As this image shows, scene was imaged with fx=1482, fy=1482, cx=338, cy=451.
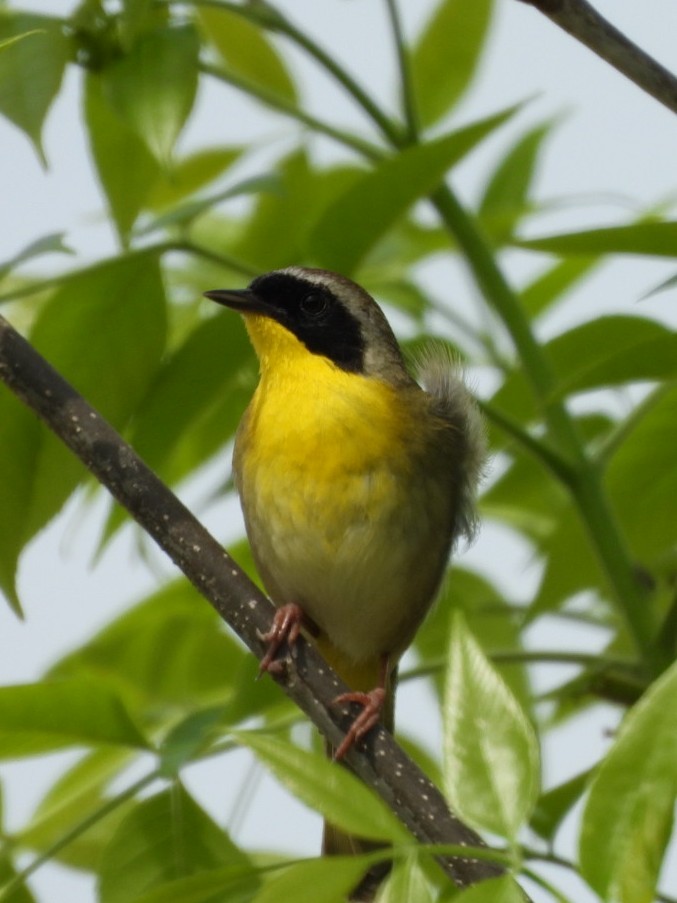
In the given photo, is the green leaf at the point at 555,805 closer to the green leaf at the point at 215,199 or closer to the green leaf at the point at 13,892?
the green leaf at the point at 13,892

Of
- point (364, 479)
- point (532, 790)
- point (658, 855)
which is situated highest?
point (364, 479)

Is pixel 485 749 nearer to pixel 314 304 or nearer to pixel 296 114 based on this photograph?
pixel 296 114

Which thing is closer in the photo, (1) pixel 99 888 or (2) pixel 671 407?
(1) pixel 99 888

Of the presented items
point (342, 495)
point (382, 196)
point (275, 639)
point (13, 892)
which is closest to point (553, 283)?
point (342, 495)

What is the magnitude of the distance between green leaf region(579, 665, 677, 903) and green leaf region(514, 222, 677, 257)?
96cm

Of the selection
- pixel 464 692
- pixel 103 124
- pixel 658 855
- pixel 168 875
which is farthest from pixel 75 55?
pixel 658 855

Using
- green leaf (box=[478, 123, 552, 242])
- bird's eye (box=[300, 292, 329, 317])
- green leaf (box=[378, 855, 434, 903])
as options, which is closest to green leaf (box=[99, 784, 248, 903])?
green leaf (box=[378, 855, 434, 903])

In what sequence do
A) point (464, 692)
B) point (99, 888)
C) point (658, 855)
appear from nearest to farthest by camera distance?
point (658, 855)
point (464, 692)
point (99, 888)

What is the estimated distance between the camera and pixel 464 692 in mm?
1441

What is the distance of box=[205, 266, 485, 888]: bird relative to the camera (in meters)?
3.33

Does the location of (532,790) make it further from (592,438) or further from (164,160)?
(592,438)

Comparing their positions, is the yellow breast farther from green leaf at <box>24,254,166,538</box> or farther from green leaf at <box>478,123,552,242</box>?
green leaf at <box>24,254,166,538</box>

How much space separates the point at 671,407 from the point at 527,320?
316mm

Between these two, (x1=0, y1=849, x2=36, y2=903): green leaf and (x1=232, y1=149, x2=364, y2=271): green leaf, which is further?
(x1=232, y1=149, x2=364, y2=271): green leaf
